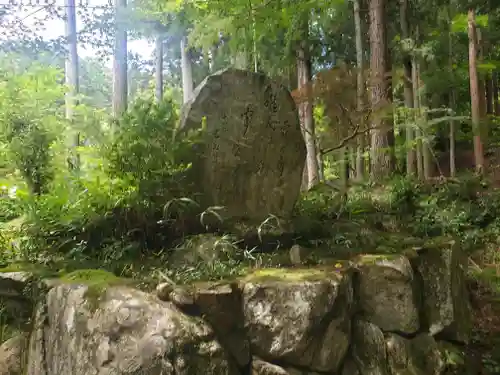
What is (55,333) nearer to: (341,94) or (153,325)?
(153,325)

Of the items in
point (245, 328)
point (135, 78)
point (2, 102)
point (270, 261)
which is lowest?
point (245, 328)

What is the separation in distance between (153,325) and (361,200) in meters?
4.50

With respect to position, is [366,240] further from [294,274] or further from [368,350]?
[294,274]

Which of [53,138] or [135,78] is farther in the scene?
[135,78]

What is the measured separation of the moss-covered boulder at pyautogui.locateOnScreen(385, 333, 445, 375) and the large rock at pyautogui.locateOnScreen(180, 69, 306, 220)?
1.91m

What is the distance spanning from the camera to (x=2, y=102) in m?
5.26

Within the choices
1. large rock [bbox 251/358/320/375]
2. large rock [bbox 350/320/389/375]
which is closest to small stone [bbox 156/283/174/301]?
large rock [bbox 251/358/320/375]

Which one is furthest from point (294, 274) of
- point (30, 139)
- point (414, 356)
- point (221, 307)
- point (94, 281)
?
point (30, 139)

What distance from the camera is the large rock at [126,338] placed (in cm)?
290

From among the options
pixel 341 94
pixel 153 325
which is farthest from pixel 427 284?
pixel 341 94

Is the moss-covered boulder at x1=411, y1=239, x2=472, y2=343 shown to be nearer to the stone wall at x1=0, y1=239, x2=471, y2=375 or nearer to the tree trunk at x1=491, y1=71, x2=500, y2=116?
the stone wall at x1=0, y1=239, x2=471, y2=375

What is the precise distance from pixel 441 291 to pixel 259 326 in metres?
2.27

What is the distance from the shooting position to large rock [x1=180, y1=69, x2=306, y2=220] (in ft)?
15.6

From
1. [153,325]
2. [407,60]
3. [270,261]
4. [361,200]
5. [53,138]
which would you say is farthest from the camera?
[407,60]
